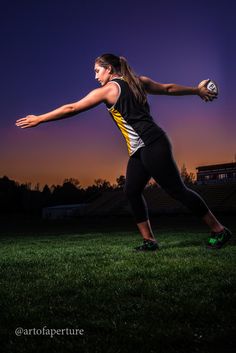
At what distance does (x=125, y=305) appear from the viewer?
2.83 meters

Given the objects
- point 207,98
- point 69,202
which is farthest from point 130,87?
point 69,202

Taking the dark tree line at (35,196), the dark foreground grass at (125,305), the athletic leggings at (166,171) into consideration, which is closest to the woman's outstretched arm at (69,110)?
the athletic leggings at (166,171)

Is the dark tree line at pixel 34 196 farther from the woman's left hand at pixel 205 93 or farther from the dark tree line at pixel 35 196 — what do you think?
the woman's left hand at pixel 205 93

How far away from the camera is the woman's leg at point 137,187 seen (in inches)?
226

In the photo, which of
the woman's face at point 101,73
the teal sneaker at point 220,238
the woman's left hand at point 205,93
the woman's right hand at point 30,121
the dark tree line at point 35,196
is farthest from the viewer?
the dark tree line at point 35,196

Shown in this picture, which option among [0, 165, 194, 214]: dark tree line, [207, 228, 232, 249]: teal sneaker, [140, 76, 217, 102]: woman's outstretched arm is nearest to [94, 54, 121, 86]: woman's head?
[140, 76, 217, 102]: woman's outstretched arm

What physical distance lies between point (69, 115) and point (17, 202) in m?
84.4

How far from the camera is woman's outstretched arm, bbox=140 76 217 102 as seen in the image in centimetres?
575

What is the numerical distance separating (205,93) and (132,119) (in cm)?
142

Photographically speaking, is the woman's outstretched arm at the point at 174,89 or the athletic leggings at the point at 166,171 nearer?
the athletic leggings at the point at 166,171

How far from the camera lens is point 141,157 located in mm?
5449

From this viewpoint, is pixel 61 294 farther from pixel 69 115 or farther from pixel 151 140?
pixel 151 140

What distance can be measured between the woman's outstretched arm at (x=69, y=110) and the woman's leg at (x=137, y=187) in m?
1.06

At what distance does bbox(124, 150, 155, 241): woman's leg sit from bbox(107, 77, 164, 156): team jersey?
0.89 ft
